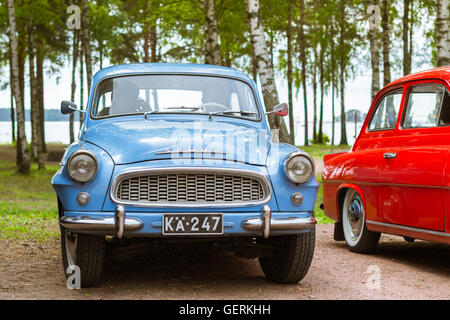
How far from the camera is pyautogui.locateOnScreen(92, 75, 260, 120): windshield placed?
691 cm

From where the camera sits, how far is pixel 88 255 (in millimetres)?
5508

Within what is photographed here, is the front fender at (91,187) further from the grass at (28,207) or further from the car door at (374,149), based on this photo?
the grass at (28,207)

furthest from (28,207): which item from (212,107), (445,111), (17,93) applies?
(445,111)

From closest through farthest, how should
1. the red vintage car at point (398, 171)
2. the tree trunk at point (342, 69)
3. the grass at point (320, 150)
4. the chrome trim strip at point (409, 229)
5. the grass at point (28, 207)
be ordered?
the chrome trim strip at point (409, 229) < the red vintage car at point (398, 171) < the grass at point (28, 207) < the grass at point (320, 150) < the tree trunk at point (342, 69)

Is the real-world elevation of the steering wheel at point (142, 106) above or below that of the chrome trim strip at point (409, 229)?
above

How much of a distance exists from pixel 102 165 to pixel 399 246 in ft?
15.4

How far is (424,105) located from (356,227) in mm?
1783

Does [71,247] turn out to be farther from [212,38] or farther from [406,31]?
[406,31]

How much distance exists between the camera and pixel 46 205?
14.1 meters

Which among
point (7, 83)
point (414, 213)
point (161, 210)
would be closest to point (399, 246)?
point (414, 213)

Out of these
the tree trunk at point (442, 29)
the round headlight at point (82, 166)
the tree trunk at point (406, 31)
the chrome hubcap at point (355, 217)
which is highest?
the tree trunk at point (406, 31)

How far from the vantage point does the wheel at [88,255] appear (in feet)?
17.9

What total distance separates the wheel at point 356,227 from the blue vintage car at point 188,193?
6.49 feet

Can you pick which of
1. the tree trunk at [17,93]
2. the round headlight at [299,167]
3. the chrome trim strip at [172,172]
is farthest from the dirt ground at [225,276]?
the tree trunk at [17,93]
